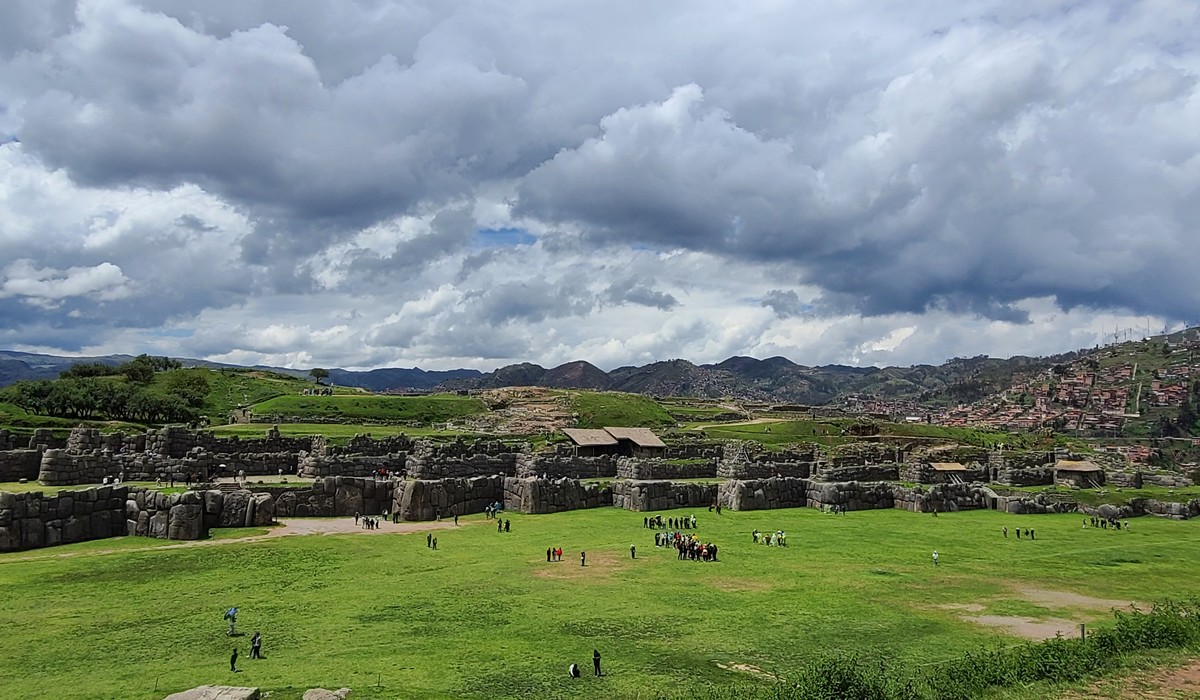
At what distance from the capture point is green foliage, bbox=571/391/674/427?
110 meters

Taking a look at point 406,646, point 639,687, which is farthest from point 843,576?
point 406,646

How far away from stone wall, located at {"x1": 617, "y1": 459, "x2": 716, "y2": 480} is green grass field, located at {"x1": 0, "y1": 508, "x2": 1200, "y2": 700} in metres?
22.9

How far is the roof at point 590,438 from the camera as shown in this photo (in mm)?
73000

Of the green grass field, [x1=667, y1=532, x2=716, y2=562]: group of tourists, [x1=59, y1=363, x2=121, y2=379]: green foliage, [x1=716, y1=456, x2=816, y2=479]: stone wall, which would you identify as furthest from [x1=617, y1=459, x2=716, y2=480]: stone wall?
[x1=59, y1=363, x2=121, y2=379]: green foliage

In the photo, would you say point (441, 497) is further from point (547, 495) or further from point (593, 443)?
point (593, 443)

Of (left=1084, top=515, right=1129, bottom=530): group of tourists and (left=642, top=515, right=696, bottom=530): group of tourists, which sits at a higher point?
(left=642, top=515, right=696, bottom=530): group of tourists

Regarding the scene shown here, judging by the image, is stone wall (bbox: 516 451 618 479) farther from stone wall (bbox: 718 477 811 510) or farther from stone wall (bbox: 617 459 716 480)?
stone wall (bbox: 718 477 811 510)

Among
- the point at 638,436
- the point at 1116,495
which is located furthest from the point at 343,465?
the point at 1116,495

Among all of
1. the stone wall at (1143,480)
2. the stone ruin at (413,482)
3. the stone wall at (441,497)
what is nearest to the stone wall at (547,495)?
the stone ruin at (413,482)

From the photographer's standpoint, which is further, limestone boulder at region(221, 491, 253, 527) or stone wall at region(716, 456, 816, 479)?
stone wall at region(716, 456, 816, 479)

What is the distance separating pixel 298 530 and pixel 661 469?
32133 mm

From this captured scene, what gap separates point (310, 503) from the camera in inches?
1475

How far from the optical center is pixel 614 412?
11625cm

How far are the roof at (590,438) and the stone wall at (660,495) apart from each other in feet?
79.7
